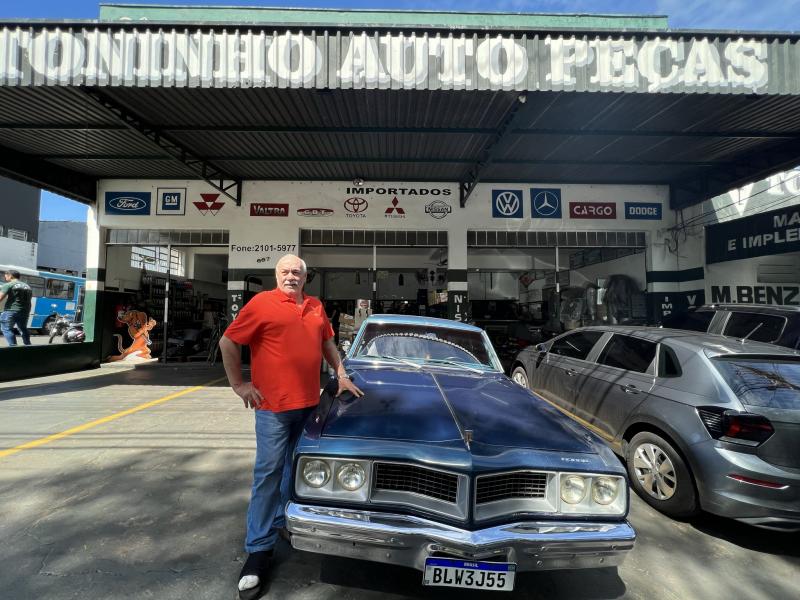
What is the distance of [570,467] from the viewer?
6.90 ft

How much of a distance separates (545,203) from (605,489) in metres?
9.98

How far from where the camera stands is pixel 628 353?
14.3 ft

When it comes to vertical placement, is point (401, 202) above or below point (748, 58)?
below

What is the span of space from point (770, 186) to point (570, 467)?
11.1 m

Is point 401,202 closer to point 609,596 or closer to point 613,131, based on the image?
point 613,131

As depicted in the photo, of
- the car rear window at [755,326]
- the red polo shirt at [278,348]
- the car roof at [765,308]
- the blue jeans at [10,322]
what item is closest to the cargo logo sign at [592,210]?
the car roof at [765,308]

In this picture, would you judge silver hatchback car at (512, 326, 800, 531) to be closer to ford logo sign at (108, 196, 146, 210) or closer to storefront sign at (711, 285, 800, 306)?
storefront sign at (711, 285, 800, 306)

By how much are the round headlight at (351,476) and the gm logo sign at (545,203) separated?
10.1m

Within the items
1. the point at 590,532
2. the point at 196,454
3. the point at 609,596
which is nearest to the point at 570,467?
the point at 590,532

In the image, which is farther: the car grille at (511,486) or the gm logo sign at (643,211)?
the gm logo sign at (643,211)

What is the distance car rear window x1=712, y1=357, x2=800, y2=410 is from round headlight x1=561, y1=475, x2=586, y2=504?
1825 mm

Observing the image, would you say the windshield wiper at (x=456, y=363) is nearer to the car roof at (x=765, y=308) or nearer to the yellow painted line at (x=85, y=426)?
the yellow painted line at (x=85, y=426)

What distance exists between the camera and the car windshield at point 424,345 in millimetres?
3820

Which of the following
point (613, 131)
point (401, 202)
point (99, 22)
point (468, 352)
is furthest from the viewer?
point (401, 202)
